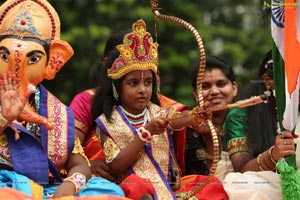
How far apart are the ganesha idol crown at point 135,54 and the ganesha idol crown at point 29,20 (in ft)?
1.42

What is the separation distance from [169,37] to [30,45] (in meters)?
5.69

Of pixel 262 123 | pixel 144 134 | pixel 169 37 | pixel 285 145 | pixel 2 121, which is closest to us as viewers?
pixel 2 121

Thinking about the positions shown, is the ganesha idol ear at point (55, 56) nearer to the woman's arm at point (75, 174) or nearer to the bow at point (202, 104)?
the woman's arm at point (75, 174)

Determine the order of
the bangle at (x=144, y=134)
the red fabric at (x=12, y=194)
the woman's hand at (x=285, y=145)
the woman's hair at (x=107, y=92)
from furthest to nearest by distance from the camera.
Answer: the woman's hair at (x=107, y=92) → the bangle at (x=144, y=134) → the woman's hand at (x=285, y=145) → the red fabric at (x=12, y=194)

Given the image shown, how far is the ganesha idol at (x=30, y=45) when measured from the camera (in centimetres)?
468

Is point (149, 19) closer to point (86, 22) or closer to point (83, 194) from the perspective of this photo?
point (86, 22)

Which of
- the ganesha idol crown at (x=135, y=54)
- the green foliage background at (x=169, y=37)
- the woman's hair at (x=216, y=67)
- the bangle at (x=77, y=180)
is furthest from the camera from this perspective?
the green foliage background at (x=169, y=37)

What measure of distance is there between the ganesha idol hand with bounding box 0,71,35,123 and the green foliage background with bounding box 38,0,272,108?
4831 mm

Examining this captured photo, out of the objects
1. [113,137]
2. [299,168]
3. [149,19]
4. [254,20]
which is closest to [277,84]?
[299,168]

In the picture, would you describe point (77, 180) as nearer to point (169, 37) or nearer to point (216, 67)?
point (216, 67)

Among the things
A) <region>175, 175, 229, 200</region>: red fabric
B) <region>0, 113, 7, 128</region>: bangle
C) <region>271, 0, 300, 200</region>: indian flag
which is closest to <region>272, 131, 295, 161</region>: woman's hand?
<region>271, 0, 300, 200</region>: indian flag

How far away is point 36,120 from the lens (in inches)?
184

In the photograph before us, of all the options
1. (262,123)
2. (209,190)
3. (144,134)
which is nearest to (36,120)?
(144,134)

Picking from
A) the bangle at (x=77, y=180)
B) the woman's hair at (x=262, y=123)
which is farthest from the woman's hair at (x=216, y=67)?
the bangle at (x=77, y=180)
